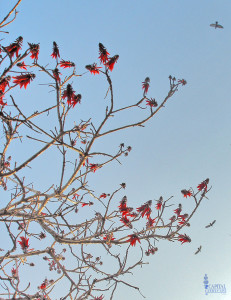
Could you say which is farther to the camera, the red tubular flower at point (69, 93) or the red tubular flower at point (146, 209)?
the red tubular flower at point (146, 209)

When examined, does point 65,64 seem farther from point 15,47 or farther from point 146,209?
point 146,209

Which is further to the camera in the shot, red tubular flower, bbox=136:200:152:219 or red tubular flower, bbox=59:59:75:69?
red tubular flower, bbox=136:200:152:219

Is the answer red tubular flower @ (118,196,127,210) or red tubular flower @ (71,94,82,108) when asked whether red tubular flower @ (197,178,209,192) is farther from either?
red tubular flower @ (71,94,82,108)

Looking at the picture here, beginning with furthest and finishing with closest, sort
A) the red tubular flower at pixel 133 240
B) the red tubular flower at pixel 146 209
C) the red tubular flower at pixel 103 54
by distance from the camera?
the red tubular flower at pixel 146 209 → the red tubular flower at pixel 133 240 → the red tubular flower at pixel 103 54

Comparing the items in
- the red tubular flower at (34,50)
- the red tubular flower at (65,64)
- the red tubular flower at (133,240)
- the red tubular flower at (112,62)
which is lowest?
the red tubular flower at (133,240)

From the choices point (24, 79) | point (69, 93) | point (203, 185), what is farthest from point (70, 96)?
point (203, 185)

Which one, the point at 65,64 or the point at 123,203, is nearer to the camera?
the point at 65,64

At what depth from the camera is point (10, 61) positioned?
200 centimetres

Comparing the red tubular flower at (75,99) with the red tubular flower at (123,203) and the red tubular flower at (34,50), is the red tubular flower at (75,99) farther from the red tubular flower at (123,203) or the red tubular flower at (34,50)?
the red tubular flower at (123,203)

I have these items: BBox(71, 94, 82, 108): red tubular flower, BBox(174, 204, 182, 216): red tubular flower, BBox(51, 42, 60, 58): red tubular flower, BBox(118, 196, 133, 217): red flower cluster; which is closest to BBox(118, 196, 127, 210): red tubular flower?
BBox(118, 196, 133, 217): red flower cluster

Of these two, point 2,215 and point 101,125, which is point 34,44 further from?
point 2,215

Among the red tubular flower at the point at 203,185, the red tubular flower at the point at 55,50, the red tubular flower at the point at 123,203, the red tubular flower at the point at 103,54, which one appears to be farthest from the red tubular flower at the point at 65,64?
the red tubular flower at the point at 203,185

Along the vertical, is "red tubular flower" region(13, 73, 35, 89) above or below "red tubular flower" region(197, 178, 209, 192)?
above

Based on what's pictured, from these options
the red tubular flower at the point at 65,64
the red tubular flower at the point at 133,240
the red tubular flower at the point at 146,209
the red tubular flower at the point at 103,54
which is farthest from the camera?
the red tubular flower at the point at 146,209
